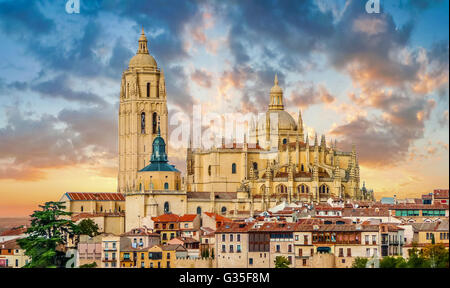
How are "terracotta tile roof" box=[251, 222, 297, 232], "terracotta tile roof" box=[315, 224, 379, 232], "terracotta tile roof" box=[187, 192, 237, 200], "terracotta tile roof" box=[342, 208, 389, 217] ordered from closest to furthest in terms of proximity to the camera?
"terracotta tile roof" box=[315, 224, 379, 232] < "terracotta tile roof" box=[251, 222, 297, 232] < "terracotta tile roof" box=[342, 208, 389, 217] < "terracotta tile roof" box=[187, 192, 237, 200]

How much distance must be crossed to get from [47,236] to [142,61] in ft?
83.8

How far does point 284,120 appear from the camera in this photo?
97.2 m

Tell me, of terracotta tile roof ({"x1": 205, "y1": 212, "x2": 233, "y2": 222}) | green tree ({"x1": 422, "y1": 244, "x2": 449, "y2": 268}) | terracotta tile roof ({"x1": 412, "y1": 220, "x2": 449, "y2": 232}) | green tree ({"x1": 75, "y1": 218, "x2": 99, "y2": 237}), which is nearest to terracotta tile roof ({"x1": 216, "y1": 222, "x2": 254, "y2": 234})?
terracotta tile roof ({"x1": 205, "y1": 212, "x2": 233, "y2": 222})

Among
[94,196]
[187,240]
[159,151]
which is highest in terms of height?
[159,151]

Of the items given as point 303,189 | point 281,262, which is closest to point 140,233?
point 281,262

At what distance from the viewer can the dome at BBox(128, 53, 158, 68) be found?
98.6 meters

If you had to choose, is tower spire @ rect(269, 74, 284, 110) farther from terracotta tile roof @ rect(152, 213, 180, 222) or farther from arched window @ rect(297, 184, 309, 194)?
terracotta tile roof @ rect(152, 213, 180, 222)

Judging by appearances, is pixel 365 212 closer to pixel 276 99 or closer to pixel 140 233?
pixel 140 233

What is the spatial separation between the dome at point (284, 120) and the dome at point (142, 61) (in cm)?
932

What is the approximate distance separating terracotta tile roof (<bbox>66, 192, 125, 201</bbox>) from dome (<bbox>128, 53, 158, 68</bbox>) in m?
11.7

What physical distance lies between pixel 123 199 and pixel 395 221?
78.1ft
